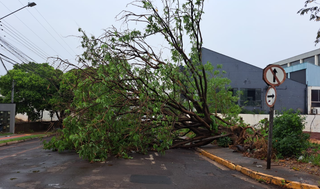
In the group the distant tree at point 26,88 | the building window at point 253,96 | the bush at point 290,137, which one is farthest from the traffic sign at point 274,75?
the building window at point 253,96

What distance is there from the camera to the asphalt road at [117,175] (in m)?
6.17

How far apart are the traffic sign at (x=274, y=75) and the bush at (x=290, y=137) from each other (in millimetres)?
2142

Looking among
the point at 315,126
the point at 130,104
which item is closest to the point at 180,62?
the point at 130,104

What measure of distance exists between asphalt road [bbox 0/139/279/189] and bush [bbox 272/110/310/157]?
2.27 m

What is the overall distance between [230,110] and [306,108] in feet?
85.8

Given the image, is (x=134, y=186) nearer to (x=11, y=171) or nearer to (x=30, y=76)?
(x=11, y=171)

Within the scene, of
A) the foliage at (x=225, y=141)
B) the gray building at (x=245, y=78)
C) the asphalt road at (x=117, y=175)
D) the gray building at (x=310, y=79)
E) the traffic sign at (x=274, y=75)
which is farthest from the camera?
the gray building at (x=310, y=79)

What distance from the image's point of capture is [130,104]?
11289 millimetres

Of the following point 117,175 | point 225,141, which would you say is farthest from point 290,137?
point 117,175

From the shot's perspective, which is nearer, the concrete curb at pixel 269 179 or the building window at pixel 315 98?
the concrete curb at pixel 269 179

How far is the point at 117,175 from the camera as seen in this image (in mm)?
7082

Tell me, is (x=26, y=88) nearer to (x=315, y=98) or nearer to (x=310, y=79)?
(x=315, y=98)

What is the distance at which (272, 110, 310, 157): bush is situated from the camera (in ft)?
29.6

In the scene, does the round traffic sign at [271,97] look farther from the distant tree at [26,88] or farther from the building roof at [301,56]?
the building roof at [301,56]
